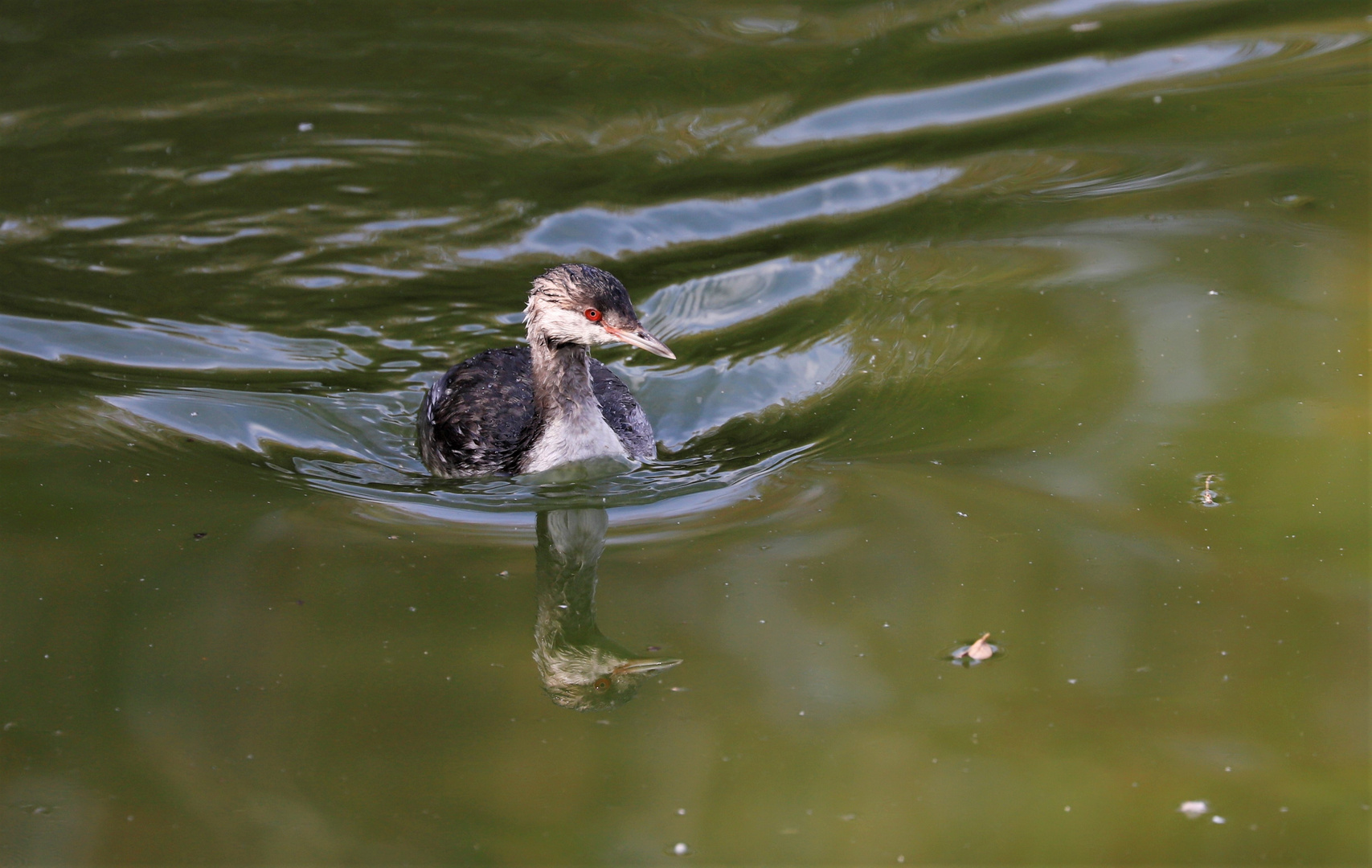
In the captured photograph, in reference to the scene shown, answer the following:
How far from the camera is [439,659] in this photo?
4.87 m

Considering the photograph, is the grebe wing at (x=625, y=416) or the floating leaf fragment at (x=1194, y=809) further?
the grebe wing at (x=625, y=416)

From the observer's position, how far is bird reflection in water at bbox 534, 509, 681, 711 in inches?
187

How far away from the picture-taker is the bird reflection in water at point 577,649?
4758 mm

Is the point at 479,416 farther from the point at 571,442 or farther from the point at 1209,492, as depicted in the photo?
the point at 1209,492

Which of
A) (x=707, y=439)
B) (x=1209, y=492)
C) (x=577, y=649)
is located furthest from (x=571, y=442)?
(x=1209, y=492)

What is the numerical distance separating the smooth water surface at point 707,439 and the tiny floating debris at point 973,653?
22 mm

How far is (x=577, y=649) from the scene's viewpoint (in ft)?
16.3

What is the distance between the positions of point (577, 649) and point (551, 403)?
2029mm

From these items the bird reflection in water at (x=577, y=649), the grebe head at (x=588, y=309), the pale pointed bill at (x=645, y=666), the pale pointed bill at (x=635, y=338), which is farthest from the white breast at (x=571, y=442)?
the pale pointed bill at (x=645, y=666)

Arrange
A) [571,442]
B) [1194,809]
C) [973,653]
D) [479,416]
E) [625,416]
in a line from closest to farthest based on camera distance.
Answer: [1194,809] → [973,653] → [571,442] → [479,416] → [625,416]

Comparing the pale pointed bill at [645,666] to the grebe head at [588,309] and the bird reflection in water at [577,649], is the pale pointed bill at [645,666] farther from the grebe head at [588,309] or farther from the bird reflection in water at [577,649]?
the grebe head at [588,309]

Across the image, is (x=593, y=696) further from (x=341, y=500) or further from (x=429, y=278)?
(x=429, y=278)

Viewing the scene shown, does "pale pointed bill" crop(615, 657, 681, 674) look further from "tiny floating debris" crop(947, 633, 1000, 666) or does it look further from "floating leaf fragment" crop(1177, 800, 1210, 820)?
"floating leaf fragment" crop(1177, 800, 1210, 820)

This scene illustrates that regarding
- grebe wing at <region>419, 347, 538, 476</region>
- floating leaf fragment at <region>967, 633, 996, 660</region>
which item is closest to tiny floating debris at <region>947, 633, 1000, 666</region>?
floating leaf fragment at <region>967, 633, 996, 660</region>
